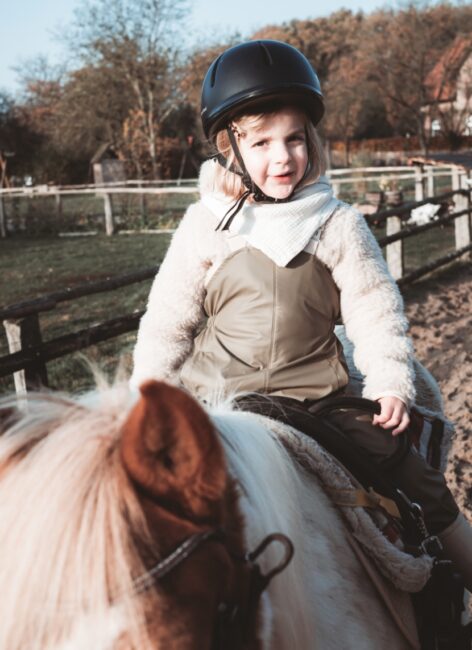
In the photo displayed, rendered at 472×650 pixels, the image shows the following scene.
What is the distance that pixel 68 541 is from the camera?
77 cm

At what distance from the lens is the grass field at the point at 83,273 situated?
589cm

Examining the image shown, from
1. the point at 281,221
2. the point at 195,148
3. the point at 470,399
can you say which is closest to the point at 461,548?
the point at 281,221

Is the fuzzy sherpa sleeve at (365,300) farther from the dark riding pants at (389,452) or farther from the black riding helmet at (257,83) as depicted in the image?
the black riding helmet at (257,83)

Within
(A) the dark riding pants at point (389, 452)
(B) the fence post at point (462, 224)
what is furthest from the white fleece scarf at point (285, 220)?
(B) the fence post at point (462, 224)

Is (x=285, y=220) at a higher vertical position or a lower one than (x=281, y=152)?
lower

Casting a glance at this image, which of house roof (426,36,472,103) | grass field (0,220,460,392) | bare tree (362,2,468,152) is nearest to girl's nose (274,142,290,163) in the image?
grass field (0,220,460,392)

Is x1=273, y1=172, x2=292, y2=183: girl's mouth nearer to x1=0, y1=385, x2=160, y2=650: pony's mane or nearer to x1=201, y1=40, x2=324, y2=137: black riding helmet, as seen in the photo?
x1=201, y1=40, x2=324, y2=137: black riding helmet

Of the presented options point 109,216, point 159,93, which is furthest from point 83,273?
point 159,93

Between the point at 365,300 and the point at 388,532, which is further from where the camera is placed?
the point at 365,300

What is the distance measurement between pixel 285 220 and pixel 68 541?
111 cm

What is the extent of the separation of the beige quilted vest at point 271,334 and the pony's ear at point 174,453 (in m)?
0.70

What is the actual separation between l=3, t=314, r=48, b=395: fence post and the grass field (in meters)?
0.74

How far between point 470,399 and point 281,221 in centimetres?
354

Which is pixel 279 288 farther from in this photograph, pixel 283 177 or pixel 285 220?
pixel 283 177
